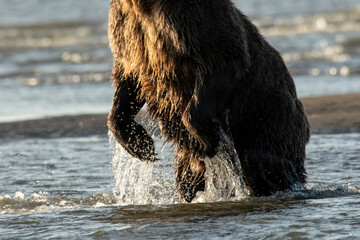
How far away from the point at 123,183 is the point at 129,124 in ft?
1.58

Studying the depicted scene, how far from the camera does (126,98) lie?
19.1ft

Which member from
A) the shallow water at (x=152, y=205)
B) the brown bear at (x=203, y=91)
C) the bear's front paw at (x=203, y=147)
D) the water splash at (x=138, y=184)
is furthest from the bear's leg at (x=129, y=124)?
the bear's front paw at (x=203, y=147)

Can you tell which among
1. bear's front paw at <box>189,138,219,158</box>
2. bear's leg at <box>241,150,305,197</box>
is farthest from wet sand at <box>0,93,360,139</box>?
bear's front paw at <box>189,138,219,158</box>

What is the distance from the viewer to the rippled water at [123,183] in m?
4.62

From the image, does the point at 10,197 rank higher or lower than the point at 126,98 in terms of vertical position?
lower

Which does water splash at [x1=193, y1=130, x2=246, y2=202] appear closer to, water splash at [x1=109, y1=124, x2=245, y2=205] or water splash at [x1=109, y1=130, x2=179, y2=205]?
water splash at [x1=109, y1=124, x2=245, y2=205]

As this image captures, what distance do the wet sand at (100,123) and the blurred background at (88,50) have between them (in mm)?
691

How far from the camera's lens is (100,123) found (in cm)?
924

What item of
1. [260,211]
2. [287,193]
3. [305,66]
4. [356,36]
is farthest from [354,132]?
[356,36]

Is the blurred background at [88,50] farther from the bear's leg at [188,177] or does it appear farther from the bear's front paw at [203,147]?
the bear's front paw at [203,147]

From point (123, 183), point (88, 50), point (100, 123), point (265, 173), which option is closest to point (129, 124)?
point (123, 183)

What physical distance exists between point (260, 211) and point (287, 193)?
2.16ft

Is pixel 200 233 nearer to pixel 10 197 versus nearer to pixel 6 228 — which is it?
pixel 6 228

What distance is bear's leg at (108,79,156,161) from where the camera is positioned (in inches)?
229
